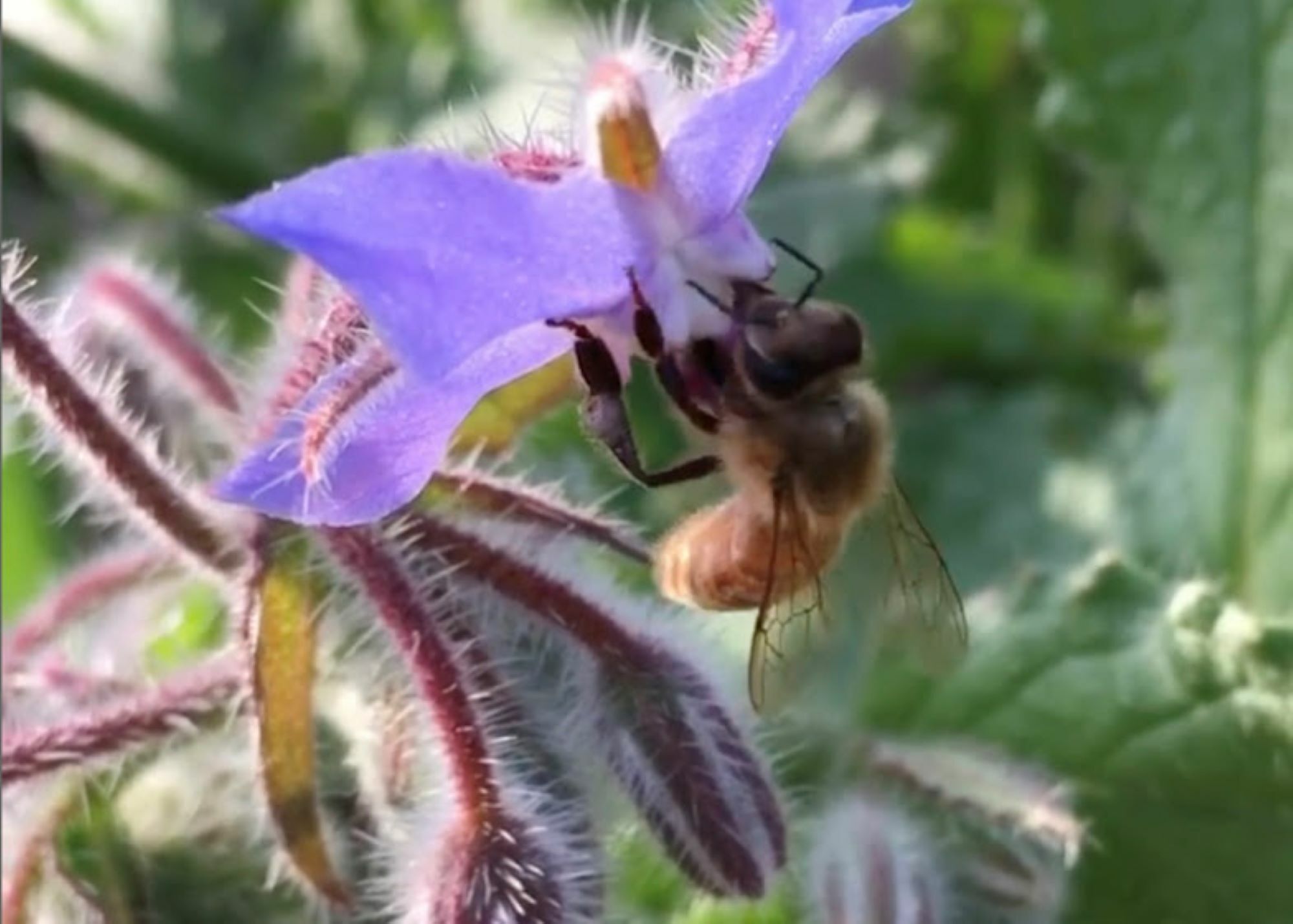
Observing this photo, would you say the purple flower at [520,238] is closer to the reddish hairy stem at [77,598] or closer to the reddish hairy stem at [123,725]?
the reddish hairy stem at [123,725]

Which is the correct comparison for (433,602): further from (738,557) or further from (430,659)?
(738,557)

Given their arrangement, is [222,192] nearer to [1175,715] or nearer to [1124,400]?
[1124,400]

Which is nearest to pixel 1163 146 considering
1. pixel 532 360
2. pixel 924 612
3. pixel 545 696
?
pixel 924 612

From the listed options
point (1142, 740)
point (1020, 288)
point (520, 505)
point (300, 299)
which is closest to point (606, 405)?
point (520, 505)

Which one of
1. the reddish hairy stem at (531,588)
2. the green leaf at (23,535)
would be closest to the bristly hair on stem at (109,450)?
the reddish hairy stem at (531,588)

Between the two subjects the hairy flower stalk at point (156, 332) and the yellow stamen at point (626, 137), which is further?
the hairy flower stalk at point (156, 332)

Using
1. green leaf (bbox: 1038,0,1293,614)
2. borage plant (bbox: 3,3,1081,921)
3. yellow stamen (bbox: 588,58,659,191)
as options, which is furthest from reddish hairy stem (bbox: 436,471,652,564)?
green leaf (bbox: 1038,0,1293,614)
